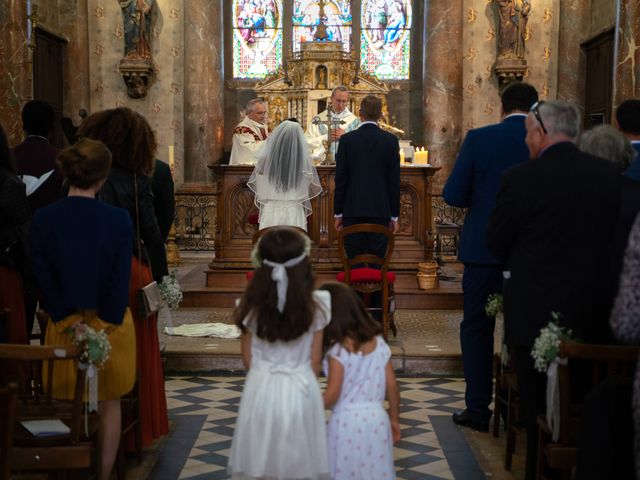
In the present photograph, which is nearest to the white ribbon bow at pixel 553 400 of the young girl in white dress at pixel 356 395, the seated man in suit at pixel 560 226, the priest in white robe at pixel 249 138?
the seated man in suit at pixel 560 226

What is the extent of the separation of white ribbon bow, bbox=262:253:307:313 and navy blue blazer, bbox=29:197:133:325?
92cm

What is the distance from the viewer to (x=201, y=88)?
17391 millimetres

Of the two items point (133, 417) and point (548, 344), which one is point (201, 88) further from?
point (548, 344)

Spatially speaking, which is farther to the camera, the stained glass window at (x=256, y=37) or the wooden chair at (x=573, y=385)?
the stained glass window at (x=256, y=37)

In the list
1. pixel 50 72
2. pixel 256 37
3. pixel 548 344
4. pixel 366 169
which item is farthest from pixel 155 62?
pixel 548 344

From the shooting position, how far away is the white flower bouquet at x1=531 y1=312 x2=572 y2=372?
158 inches

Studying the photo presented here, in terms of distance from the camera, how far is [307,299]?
3.81 m

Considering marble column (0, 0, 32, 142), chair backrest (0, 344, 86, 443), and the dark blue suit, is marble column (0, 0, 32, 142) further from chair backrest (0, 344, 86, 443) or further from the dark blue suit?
chair backrest (0, 344, 86, 443)

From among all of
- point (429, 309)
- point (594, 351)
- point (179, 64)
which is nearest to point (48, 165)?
point (594, 351)

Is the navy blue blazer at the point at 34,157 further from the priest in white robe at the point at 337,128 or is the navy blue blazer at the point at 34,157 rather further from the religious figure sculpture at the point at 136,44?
the religious figure sculpture at the point at 136,44

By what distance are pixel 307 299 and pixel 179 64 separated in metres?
13.9

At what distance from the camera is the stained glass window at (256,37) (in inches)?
773

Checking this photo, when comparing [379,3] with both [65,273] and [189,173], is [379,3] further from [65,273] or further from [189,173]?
[65,273]

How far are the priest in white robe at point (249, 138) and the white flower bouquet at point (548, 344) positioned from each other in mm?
7482
